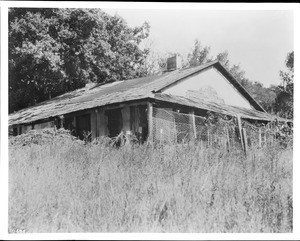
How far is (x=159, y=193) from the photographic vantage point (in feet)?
18.0

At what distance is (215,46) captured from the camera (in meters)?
11.2

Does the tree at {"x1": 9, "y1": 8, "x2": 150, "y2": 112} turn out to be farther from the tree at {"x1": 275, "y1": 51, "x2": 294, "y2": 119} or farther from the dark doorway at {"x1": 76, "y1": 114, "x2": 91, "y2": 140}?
the tree at {"x1": 275, "y1": 51, "x2": 294, "y2": 119}

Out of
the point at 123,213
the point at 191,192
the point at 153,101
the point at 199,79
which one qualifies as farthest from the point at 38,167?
the point at 199,79

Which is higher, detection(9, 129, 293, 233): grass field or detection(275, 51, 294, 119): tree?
detection(275, 51, 294, 119): tree

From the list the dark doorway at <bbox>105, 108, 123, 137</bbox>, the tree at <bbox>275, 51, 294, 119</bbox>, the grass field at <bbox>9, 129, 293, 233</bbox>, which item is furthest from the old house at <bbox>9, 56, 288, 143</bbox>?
the grass field at <bbox>9, 129, 293, 233</bbox>

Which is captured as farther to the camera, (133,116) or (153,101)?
(133,116)

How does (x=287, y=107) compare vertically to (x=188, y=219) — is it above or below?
above

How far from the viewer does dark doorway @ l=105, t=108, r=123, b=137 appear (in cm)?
1489

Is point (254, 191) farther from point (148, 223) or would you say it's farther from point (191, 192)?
point (148, 223)

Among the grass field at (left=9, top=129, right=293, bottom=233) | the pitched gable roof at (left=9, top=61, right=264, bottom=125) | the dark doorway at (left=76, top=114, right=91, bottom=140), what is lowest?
the grass field at (left=9, top=129, right=293, bottom=233)

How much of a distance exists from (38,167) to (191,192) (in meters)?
2.94

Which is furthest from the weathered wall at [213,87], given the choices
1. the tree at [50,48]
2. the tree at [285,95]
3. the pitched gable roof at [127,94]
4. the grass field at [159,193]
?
the grass field at [159,193]

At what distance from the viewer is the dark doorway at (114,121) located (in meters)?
14.9

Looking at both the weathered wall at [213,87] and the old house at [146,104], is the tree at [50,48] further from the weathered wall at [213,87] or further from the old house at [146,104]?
the weathered wall at [213,87]
